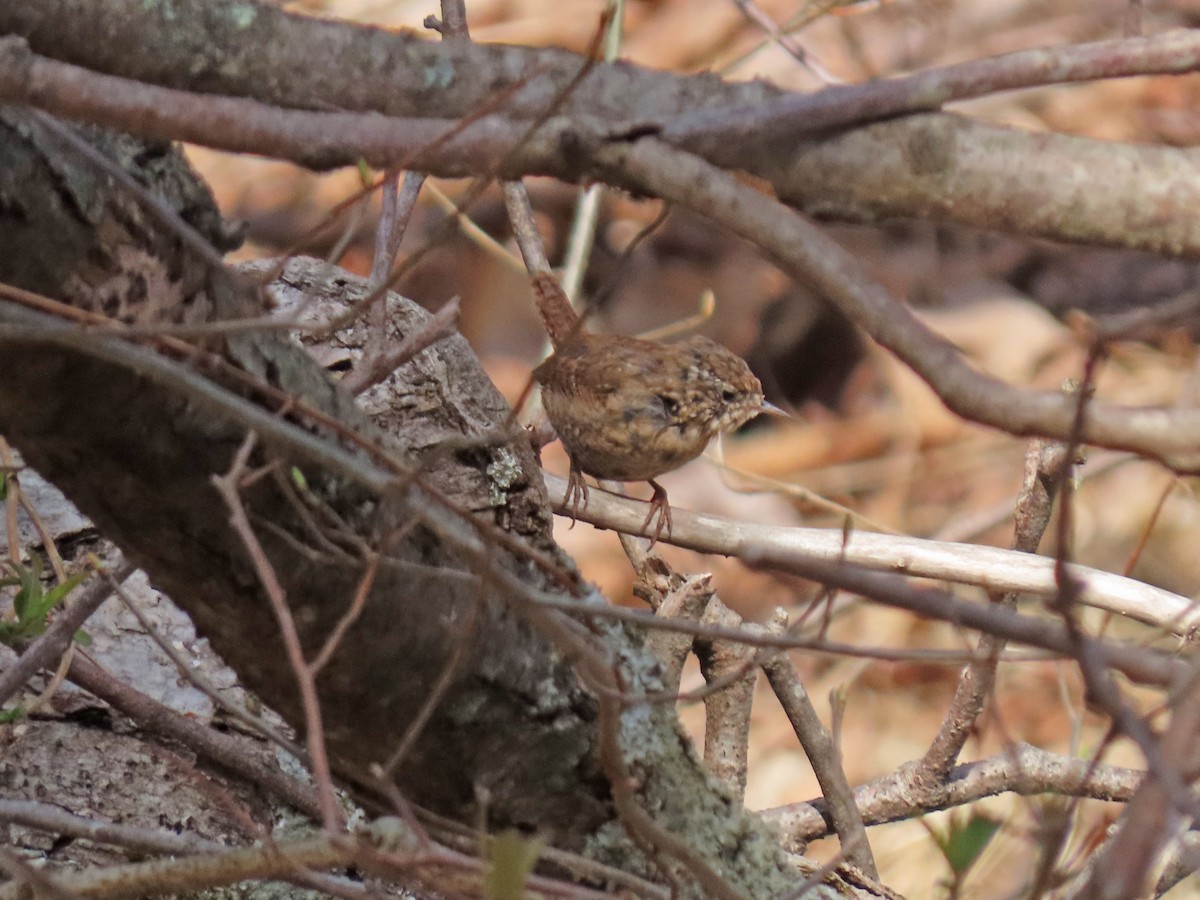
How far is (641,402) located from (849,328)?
14.1 ft

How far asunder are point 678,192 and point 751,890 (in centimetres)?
103

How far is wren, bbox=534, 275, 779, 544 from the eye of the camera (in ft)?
10.1

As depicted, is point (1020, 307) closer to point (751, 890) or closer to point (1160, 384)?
point (1160, 384)

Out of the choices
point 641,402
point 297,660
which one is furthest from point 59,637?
point 641,402

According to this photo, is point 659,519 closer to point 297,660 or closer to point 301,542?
point 301,542

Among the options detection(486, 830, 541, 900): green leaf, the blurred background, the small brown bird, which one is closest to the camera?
detection(486, 830, 541, 900): green leaf

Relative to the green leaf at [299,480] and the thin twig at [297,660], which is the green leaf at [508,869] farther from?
the green leaf at [299,480]

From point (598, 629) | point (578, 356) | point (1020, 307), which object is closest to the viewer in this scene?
point (598, 629)

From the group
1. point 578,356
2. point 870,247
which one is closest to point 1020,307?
point 870,247

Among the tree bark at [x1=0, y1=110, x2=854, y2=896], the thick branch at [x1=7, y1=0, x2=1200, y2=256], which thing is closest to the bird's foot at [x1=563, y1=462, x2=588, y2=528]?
the tree bark at [x1=0, y1=110, x2=854, y2=896]

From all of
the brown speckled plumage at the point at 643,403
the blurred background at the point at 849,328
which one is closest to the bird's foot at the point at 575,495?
the brown speckled plumage at the point at 643,403

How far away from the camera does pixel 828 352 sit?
705 cm

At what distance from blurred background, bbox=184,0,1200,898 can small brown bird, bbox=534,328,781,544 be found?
228 cm

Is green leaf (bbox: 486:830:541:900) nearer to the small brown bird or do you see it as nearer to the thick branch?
the thick branch
